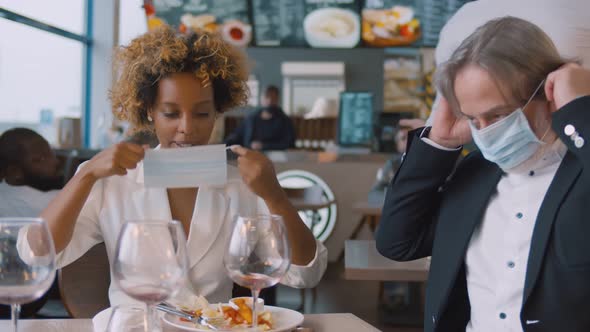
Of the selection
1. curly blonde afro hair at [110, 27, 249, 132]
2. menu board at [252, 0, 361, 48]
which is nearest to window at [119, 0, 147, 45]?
menu board at [252, 0, 361, 48]

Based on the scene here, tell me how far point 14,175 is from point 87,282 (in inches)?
65.7

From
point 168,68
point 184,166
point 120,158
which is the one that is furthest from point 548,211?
point 168,68

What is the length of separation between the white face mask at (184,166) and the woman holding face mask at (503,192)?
0.44m

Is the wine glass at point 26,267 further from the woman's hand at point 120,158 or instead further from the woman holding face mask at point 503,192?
the woman holding face mask at point 503,192

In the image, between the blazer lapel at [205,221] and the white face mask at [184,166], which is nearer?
the white face mask at [184,166]

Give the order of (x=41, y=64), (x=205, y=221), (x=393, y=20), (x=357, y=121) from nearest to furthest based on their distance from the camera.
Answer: (x=205, y=221)
(x=41, y=64)
(x=357, y=121)
(x=393, y=20)

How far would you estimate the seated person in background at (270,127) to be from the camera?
7766 millimetres

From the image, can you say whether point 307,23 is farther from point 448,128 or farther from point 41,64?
point 448,128

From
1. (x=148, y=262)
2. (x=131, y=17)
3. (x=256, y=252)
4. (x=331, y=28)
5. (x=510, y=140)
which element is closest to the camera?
(x=148, y=262)

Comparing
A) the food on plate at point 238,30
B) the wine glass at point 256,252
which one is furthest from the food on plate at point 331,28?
the wine glass at point 256,252

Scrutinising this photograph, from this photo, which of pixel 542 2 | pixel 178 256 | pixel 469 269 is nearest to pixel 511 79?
pixel 469 269

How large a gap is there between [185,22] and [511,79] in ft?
25.5

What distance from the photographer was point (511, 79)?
1.47m

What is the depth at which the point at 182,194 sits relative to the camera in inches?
76.0
